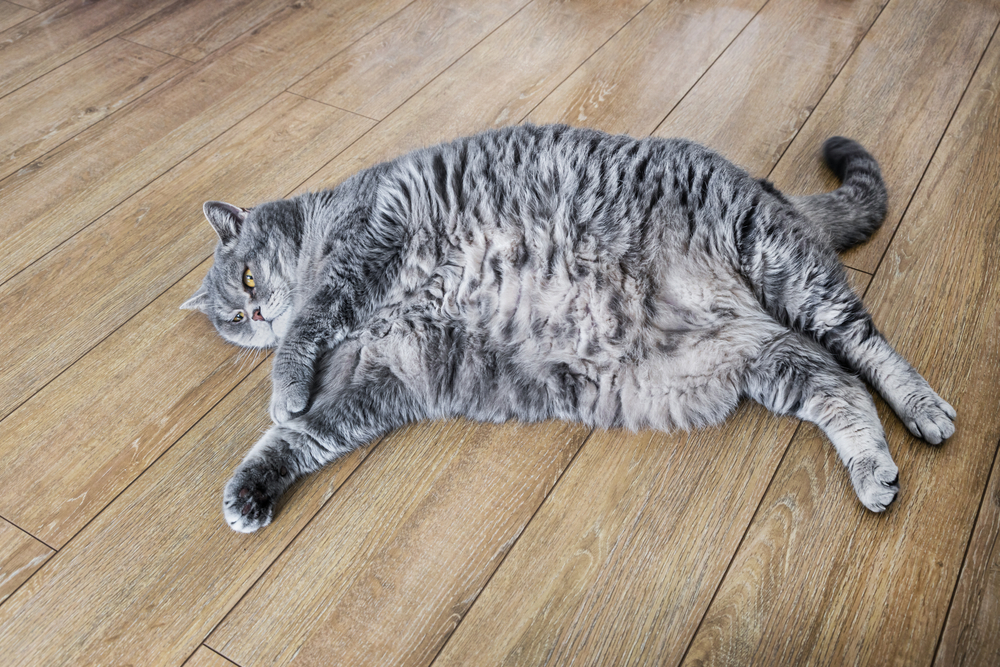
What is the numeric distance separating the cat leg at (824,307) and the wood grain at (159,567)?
94 cm

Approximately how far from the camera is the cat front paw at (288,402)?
63.1 inches

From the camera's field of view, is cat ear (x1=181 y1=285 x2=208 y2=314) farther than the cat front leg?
Yes

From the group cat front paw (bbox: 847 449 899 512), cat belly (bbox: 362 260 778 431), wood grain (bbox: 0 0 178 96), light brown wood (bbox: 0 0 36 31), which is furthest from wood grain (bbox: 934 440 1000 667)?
light brown wood (bbox: 0 0 36 31)

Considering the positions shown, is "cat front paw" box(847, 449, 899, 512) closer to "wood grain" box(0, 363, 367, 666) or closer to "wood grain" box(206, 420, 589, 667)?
"wood grain" box(206, 420, 589, 667)

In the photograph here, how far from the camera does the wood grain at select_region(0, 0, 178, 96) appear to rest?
2689mm

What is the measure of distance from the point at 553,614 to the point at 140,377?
43.9 inches

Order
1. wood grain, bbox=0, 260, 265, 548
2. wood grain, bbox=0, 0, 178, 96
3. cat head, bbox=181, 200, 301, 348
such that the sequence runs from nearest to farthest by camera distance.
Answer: wood grain, bbox=0, 260, 265, 548 < cat head, bbox=181, 200, 301, 348 < wood grain, bbox=0, 0, 178, 96

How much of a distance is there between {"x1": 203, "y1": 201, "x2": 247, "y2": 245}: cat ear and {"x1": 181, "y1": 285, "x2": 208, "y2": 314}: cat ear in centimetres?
13

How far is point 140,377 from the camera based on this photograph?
179cm

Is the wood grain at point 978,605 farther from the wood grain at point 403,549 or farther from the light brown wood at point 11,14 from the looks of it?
the light brown wood at point 11,14

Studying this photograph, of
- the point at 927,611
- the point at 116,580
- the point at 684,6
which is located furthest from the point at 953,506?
the point at 684,6

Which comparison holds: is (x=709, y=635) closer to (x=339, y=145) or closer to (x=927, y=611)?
(x=927, y=611)

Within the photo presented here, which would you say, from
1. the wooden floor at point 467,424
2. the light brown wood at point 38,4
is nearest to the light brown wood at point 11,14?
the light brown wood at point 38,4

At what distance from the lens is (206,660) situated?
1303 mm
